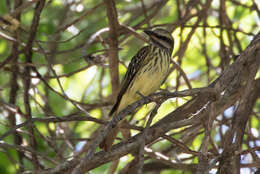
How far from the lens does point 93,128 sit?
533 cm

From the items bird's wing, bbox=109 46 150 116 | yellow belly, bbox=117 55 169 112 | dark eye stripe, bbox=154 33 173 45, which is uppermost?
dark eye stripe, bbox=154 33 173 45

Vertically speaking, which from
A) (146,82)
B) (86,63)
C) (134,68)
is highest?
(86,63)

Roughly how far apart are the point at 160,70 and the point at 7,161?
74.5 inches

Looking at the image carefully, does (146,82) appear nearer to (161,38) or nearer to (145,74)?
(145,74)

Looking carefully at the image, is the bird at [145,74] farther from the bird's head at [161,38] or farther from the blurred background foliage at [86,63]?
the blurred background foliage at [86,63]

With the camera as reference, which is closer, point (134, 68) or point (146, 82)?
point (146, 82)

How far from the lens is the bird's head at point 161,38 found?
4.48 metres

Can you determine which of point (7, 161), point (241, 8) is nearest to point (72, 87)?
point (7, 161)

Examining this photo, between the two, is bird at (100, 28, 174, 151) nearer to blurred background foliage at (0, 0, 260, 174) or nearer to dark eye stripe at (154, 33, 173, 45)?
dark eye stripe at (154, 33, 173, 45)

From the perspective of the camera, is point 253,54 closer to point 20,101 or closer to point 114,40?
point 114,40

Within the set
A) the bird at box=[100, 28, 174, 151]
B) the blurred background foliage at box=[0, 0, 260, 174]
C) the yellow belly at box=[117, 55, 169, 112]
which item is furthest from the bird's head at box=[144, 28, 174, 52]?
the yellow belly at box=[117, 55, 169, 112]

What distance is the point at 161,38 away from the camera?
4.50 m

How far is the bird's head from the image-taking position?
4.48m

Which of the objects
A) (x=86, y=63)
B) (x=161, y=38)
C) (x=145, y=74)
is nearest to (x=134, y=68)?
(x=145, y=74)
